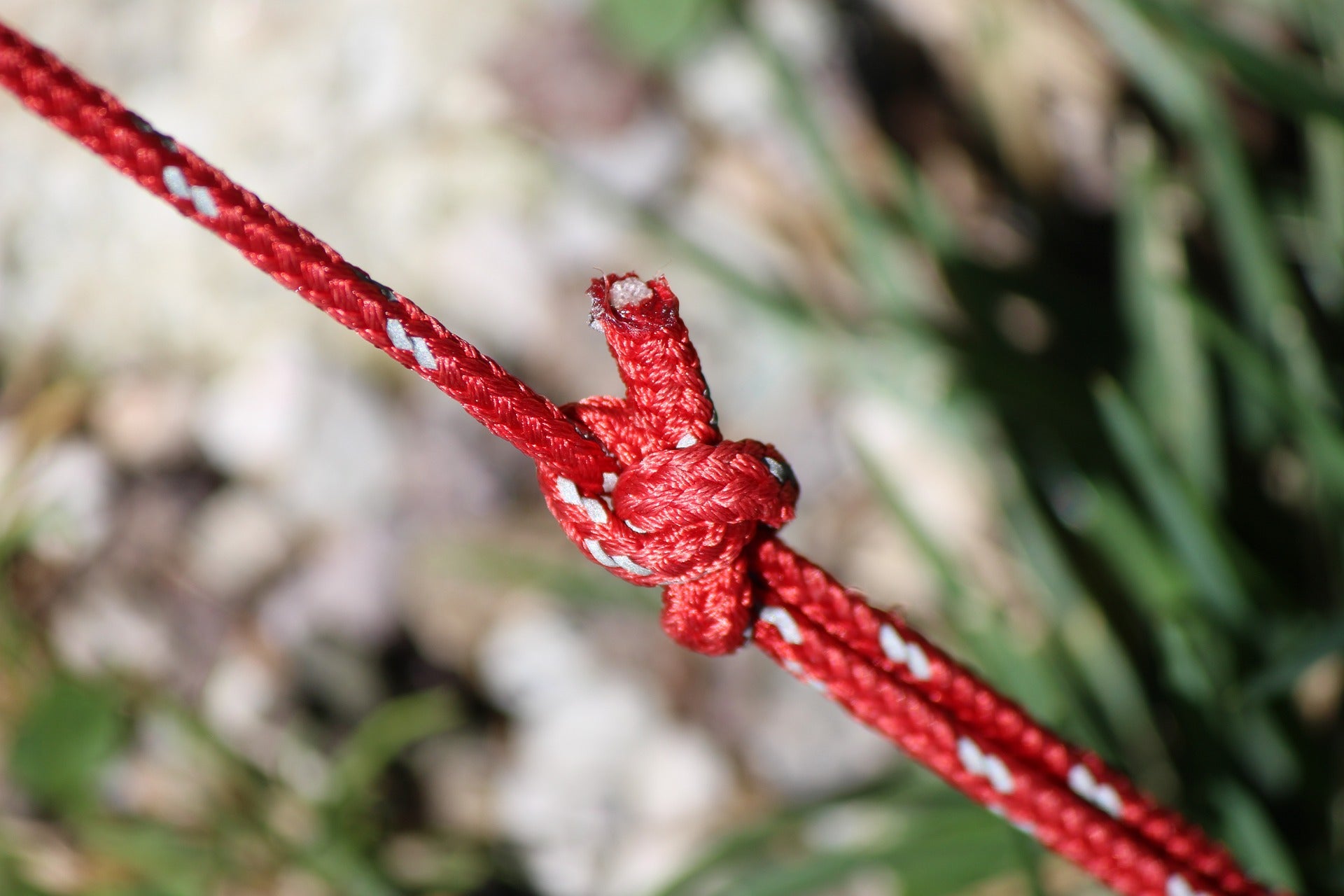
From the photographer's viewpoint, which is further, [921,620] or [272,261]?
[921,620]

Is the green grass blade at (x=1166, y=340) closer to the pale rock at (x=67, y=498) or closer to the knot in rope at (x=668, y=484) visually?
the knot in rope at (x=668, y=484)

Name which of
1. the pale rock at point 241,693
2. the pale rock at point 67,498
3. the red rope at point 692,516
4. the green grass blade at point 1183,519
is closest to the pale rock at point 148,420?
the pale rock at point 67,498

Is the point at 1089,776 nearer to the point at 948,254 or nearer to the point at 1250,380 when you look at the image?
the point at 1250,380

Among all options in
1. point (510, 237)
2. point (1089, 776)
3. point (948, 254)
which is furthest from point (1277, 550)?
point (510, 237)

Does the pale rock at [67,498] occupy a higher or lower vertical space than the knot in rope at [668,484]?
higher

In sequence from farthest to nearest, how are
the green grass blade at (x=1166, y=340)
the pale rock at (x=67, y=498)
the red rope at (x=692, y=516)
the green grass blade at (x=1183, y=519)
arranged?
the pale rock at (x=67, y=498)
the green grass blade at (x=1166, y=340)
the green grass blade at (x=1183, y=519)
the red rope at (x=692, y=516)

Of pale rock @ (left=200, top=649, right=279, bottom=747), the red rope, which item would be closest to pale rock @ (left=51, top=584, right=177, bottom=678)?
pale rock @ (left=200, top=649, right=279, bottom=747)

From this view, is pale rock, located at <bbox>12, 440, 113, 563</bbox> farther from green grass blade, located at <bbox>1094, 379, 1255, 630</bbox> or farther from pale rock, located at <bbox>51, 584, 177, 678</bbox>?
green grass blade, located at <bbox>1094, 379, 1255, 630</bbox>
